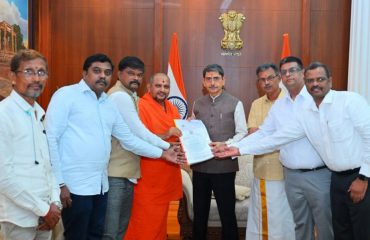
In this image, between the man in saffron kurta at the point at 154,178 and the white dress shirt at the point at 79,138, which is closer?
the white dress shirt at the point at 79,138

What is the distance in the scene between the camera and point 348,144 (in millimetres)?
2367

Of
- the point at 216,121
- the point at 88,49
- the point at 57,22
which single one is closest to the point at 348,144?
the point at 216,121

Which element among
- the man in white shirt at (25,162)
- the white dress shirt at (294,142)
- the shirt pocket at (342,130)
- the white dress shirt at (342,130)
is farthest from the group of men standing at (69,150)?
the shirt pocket at (342,130)

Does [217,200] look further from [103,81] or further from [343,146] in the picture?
[103,81]

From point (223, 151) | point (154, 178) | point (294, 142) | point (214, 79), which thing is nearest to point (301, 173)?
point (294, 142)

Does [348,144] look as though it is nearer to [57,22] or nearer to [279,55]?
[279,55]

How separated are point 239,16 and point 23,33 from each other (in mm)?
2725

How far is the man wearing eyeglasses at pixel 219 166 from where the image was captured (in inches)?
121

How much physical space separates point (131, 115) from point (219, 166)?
0.83 meters

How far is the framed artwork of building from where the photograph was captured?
13.5 feet

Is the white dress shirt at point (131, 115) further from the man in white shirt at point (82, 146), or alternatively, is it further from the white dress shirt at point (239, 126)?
the white dress shirt at point (239, 126)

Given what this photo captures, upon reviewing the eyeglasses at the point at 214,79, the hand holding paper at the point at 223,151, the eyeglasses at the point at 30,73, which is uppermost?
the eyeglasses at the point at 214,79

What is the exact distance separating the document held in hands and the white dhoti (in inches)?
19.6

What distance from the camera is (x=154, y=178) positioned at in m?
3.03
